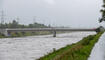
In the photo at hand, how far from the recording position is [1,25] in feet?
306

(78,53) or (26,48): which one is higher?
(78,53)

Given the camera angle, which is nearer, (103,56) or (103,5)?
(103,56)

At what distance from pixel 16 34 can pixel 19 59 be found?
213ft

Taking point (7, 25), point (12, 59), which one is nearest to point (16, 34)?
point (7, 25)

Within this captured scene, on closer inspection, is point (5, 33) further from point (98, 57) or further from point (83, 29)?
point (98, 57)

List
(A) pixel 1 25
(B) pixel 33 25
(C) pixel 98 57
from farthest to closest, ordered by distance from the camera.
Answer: (B) pixel 33 25, (A) pixel 1 25, (C) pixel 98 57

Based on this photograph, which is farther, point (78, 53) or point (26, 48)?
point (26, 48)

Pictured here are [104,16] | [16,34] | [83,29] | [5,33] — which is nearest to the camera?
[104,16]

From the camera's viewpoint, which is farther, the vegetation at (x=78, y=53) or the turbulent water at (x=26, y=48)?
the turbulent water at (x=26, y=48)

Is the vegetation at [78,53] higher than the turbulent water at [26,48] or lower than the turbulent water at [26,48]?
higher

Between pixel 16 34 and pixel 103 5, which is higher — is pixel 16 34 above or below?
below

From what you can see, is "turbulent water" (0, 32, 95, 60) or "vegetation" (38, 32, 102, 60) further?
"turbulent water" (0, 32, 95, 60)

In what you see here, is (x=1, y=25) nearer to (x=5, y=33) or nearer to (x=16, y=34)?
(x=16, y=34)

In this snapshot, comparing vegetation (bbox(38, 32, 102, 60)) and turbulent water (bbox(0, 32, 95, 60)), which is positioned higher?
vegetation (bbox(38, 32, 102, 60))
